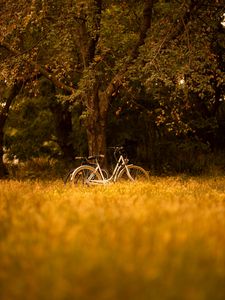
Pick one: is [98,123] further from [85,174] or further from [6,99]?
[6,99]

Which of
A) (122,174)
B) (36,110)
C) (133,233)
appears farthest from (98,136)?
(133,233)

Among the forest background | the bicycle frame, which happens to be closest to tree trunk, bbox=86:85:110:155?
the forest background

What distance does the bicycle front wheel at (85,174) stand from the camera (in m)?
14.6

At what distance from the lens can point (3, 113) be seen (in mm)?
22875

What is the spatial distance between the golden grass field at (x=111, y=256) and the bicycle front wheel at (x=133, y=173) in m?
8.90

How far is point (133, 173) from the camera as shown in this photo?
16.0 m

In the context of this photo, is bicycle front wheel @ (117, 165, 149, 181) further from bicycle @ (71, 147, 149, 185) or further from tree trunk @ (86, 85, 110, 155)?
tree trunk @ (86, 85, 110, 155)

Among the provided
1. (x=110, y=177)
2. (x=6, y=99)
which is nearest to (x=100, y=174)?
(x=110, y=177)

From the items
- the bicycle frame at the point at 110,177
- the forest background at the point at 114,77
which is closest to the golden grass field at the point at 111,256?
the bicycle frame at the point at 110,177

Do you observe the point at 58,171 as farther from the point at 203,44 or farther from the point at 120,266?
the point at 120,266

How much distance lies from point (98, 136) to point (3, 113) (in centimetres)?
632

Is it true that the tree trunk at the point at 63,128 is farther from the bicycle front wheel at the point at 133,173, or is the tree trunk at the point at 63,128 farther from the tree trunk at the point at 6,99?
the bicycle front wheel at the point at 133,173

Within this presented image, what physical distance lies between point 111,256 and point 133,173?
1145 centimetres

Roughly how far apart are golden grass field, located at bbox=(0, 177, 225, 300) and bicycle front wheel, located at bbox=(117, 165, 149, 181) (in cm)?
890
